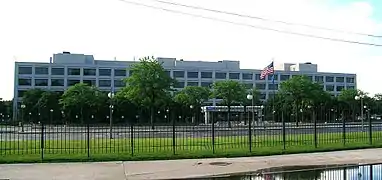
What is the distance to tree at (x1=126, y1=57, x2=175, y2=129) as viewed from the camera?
207 feet

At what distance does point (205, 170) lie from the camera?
15.5m

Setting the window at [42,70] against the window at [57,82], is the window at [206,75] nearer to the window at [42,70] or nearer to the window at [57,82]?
the window at [57,82]

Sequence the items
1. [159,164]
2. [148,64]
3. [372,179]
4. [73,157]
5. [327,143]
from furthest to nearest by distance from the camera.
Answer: [148,64], [327,143], [73,157], [159,164], [372,179]

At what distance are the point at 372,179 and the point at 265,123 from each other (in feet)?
59.1

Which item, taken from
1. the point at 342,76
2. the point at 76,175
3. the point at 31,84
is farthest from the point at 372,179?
the point at 342,76

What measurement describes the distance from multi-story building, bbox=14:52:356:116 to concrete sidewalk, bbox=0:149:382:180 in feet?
348

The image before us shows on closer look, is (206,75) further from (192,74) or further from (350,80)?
(350,80)

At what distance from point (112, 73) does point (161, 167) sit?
128 meters

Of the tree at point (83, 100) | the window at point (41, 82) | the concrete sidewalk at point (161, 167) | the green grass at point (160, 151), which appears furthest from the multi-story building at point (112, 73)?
the concrete sidewalk at point (161, 167)

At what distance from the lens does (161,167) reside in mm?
16406

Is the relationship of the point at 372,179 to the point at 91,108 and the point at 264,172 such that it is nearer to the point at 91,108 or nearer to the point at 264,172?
the point at 264,172

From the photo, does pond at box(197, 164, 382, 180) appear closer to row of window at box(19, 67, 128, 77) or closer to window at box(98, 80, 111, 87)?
row of window at box(19, 67, 128, 77)

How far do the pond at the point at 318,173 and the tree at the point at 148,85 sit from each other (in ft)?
157

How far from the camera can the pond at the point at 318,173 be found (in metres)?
13.3
